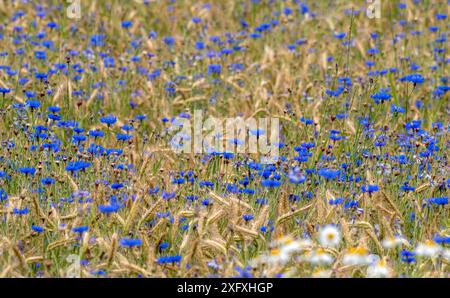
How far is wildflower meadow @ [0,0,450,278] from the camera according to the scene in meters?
4.05

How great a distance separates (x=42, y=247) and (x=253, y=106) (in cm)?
281

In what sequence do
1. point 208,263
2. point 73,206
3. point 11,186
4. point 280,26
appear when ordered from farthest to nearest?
1. point 280,26
2. point 11,186
3. point 73,206
4. point 208,263

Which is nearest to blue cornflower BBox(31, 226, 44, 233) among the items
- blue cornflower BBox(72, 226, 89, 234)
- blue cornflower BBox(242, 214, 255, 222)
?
blue cornflower BBox(72, 226, 89, 234)

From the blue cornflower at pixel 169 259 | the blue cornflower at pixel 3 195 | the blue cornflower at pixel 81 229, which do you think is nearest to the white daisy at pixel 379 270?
the blue cornflower at pixel 169 259

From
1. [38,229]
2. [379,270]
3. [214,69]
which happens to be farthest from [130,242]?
[214,69]

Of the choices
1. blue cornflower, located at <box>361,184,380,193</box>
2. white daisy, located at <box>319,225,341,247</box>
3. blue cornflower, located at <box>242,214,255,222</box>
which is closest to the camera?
white daisy, located at <box>319,225,341,247</box>

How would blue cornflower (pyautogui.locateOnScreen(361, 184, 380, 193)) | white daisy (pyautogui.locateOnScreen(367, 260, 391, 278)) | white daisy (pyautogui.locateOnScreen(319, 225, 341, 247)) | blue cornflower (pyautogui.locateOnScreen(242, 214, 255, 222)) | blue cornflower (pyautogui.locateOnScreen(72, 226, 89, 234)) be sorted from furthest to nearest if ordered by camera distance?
blue cornflower (pyautogui.locateOnScreen(361, 184, 380, 193))
blue cornflower (pyautogui.locateOnScreen(242, 214, 255, 222))
white daisy (pyautogui.locateOnScreen(319, 225, 341, 247))
blue cornflower (pyautogui.locateOnScreen(72, 226, 89, 234))
white daisy (pyautogui.locateOnScreen(367, 260, 391, 278))

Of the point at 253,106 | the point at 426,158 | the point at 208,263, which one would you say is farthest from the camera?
the point at 253,106

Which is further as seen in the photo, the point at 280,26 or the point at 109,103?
the point at 280,26

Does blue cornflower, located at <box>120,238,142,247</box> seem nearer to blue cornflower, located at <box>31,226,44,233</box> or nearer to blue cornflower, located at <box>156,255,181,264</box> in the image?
blue cornflower, located at <box>156,255,181,264</box>

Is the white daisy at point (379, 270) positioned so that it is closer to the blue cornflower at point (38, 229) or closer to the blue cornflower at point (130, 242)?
the blue cornflower at point (130, 242)

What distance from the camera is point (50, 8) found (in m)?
Result: 8.68
